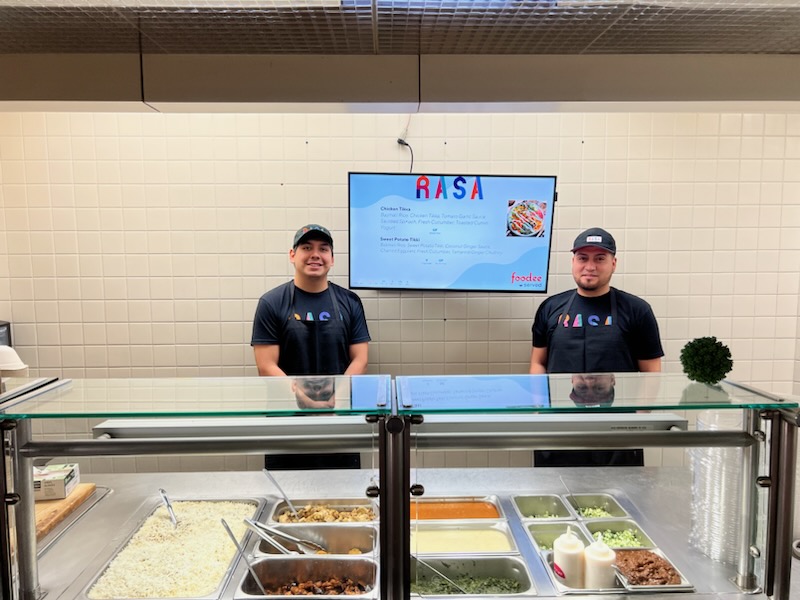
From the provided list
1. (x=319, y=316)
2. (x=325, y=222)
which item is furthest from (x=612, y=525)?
(x=325, y=222)

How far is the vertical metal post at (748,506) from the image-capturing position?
1.40 meters

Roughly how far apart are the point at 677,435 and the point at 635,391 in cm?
16

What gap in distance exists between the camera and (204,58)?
6.04 ft

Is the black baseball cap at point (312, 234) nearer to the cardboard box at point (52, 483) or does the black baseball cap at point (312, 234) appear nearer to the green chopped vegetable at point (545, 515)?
the cardboard box at point (52, 483)

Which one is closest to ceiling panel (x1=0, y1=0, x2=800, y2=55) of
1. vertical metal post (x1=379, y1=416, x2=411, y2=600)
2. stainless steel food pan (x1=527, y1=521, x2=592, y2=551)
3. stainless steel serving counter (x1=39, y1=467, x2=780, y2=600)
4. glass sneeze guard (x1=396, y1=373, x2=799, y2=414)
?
glass sneeze guard (x1=396, y1=373, x2=799, y2=414)

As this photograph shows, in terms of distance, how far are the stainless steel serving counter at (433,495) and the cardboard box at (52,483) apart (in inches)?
4.7

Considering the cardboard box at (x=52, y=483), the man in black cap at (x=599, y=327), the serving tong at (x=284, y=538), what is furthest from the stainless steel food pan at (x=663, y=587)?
the cardboard box at (x=52, y=483)

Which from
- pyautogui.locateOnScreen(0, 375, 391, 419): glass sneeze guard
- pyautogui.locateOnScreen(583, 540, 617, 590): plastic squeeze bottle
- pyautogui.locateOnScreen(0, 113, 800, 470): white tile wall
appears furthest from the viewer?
pyautogui.locateOnScreen(0, 113, 800, 470): white tile wall

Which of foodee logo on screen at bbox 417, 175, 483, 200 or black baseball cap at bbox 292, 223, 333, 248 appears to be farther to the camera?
foodee logo on screen at bbox 417, 175, 483, 200

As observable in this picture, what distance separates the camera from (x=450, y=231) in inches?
121

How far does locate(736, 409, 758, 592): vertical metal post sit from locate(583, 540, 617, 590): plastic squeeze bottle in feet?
1.08

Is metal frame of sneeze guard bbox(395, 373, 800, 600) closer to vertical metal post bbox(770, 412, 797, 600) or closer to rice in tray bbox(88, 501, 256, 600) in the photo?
vertical metal post bbox(770, 412, 797, 600)

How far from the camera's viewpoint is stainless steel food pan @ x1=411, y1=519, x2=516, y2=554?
1550 millimetres

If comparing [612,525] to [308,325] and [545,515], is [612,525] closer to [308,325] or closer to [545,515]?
[545,515]
